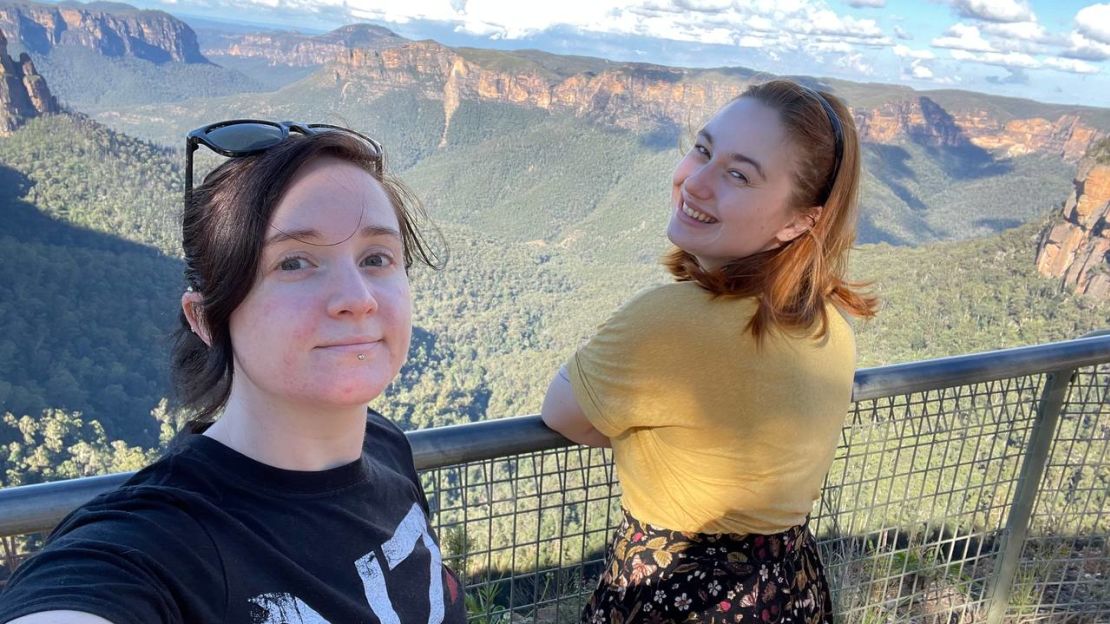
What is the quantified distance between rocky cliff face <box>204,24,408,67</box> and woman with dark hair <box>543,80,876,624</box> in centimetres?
10841

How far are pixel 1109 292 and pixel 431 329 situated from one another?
31.8 metres

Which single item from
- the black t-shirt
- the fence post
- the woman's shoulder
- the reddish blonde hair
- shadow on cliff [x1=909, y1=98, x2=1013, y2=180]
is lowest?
shadow on cliff [x1=909, y1=98, x2=1013, y2=180]

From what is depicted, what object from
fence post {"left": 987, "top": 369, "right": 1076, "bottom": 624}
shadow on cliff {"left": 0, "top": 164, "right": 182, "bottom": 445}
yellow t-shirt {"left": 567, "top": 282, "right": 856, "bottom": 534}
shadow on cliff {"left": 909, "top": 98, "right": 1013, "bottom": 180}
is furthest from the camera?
shadow on cliff {"left": 909, "top": 98, "right": 1013, "bottom": 180}

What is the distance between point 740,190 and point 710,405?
0.44 meters

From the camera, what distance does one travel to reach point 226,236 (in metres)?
0.87

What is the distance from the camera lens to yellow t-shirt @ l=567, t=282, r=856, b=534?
4.10ft

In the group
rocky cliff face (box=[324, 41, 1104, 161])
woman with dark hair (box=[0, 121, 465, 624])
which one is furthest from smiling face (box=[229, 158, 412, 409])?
rocky cliff face (box=[324, 41, 1104, 161])

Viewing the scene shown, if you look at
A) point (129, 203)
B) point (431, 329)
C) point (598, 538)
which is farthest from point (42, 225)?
point (598, 538)

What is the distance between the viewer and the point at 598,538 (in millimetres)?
1700

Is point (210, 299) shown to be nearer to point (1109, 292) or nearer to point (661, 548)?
point (661, 548)

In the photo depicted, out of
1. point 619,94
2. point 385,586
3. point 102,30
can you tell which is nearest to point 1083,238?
point 385,586

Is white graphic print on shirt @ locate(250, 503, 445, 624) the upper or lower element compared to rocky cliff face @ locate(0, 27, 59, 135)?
upper

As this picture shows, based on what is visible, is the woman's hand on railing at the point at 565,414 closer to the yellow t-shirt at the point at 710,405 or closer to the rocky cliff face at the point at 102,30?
the yellow t-shirt at the point at 710,405

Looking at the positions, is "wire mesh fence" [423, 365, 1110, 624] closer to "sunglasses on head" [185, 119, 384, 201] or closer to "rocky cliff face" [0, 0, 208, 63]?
"sunglasses on head" [185, 119, 384, 201]
